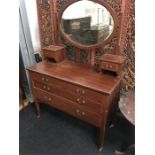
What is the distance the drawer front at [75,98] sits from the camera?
1.41 meters

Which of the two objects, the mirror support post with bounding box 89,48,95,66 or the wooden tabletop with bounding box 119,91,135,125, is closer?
the wooden tabletop with bounding box 119,91,135,125

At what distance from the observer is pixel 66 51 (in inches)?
75.7

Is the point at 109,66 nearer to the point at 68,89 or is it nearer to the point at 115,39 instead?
the point at 115,39

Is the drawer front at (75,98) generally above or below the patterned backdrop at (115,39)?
below

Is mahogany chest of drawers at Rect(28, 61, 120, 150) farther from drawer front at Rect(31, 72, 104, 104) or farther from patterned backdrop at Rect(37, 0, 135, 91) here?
patterned backdrop at Rect(37, 0, 135, 91)

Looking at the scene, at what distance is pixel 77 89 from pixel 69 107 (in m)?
0.26

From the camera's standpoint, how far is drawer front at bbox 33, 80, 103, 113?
1412 millimetres

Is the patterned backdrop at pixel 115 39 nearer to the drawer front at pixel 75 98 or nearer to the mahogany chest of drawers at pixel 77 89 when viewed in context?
the mahogany chest of drawers at pixel 77 89

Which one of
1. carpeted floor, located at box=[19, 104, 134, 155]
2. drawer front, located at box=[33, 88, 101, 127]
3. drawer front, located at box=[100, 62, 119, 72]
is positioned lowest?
carpeted floor, located at box=[19, 104, 134, 155]

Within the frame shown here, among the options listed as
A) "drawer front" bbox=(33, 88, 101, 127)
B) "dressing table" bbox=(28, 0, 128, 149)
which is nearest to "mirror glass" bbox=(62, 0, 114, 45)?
"dressing table" bbox=(28, 0, 128, 149)

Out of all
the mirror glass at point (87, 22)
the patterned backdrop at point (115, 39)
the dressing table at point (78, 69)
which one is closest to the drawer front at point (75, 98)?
the dressing table at point (78, 69)
